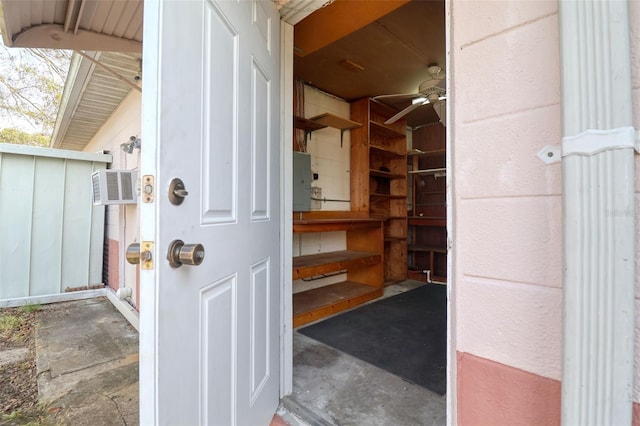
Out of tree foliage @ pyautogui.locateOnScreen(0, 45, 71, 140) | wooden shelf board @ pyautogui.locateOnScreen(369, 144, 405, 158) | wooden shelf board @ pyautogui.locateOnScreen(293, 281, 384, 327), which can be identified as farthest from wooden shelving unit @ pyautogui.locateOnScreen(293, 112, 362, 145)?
tree foliage @ pyautogui.locateOnScreen(0, 45, 71, 140)

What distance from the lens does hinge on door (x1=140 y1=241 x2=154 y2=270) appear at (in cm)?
65

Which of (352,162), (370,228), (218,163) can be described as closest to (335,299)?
(370,228)

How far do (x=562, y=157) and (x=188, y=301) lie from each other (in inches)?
34.7

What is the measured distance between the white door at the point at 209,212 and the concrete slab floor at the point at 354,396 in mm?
316

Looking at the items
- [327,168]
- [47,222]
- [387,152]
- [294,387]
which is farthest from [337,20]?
[47,222]

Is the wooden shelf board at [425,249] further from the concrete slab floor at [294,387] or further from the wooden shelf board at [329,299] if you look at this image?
the concrete slab floor at [294,387]

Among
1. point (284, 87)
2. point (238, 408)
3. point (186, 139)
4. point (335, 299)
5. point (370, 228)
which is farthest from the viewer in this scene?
point (370, 228)

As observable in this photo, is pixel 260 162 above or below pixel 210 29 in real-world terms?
below

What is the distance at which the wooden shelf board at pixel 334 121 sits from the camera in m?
3.31

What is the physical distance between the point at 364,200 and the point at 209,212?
11.2 feet

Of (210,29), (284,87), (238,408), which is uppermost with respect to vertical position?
(284,87)

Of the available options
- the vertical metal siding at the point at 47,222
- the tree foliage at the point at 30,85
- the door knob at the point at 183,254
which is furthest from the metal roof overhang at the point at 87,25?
the tree foliage at the point at 30,85

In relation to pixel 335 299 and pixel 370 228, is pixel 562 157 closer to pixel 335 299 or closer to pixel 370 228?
pixel 335 299

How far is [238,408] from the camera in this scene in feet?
3.31
